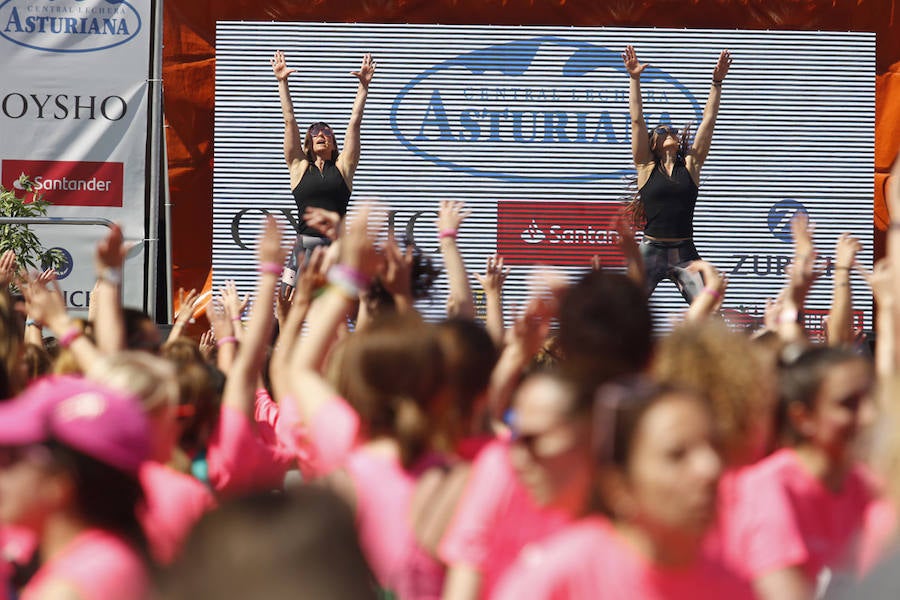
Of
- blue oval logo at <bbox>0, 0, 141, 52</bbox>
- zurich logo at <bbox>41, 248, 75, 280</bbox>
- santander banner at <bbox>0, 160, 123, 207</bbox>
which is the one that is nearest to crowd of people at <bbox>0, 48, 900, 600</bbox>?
zurich logo at <bbox>41, 248, 75, 280</bbox>

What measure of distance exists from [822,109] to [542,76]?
2386mm

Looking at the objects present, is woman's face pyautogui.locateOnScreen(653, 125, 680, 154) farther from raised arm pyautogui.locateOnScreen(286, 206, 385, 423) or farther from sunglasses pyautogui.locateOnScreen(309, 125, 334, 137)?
raised arm pyautogui.locateOnScreen(286, 206, 385, 423)

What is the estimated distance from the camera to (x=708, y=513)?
5.61ft

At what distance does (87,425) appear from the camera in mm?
1887

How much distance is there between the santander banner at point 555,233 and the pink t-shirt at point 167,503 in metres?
7.53

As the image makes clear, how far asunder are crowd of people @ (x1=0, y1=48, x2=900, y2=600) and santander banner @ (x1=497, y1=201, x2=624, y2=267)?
21.7ft

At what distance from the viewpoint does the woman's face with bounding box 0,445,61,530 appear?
74.8 inches

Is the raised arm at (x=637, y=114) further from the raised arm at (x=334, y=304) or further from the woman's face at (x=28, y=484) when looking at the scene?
the woman's face at (x=28, y=484)

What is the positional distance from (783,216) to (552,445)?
332 inches

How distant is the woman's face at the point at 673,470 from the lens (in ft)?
5.58

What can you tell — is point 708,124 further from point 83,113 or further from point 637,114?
point 83,113

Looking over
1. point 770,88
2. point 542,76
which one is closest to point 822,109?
point 770,88

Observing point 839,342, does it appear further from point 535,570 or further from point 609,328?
point 535,570

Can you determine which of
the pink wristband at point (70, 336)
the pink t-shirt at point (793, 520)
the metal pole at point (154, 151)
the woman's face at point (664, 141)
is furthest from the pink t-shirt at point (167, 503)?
the metal pole at point (154, 151)
